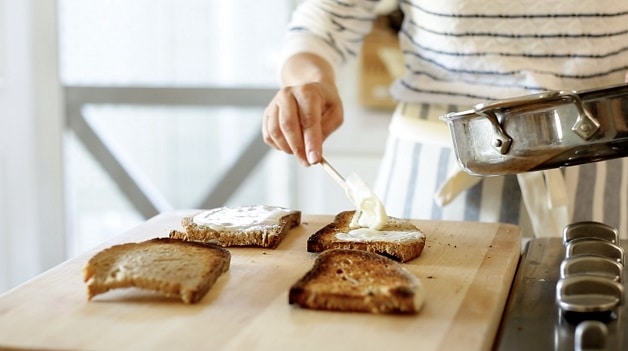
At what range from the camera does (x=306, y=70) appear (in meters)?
1.45

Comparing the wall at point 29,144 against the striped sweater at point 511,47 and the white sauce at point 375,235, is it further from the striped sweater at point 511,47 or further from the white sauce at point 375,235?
the white sauce at point 375,235

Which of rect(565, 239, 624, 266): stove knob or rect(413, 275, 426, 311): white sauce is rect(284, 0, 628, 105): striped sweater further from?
rect(413, 275, 426, 311): white sauce

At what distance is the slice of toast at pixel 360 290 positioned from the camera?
0.86 meters

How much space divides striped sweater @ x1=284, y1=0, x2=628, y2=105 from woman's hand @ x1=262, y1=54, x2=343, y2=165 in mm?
193

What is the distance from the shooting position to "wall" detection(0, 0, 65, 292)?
2.73 meters

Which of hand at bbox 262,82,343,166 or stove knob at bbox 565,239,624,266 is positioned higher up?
hand at bbox 262,82,343,166

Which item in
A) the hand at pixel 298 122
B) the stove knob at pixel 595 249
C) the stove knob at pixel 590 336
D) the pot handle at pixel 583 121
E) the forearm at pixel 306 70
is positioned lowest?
the stove knob at pixel 590 336

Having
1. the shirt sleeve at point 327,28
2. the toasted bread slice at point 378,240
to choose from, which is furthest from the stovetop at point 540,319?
the shirt sleeve at point 327,28

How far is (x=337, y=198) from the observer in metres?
2.47

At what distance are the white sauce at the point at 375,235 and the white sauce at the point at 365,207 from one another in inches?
1.1

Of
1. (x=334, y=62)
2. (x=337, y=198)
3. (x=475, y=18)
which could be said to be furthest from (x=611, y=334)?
(x=337, y=198)

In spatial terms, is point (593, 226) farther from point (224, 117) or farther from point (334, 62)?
point (224, 117)

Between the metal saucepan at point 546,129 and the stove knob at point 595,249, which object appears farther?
the stove knob at point 595,249

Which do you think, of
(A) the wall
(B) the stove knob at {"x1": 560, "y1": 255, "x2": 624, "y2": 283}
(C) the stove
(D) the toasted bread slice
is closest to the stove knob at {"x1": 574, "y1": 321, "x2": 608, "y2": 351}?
(C) the stove
